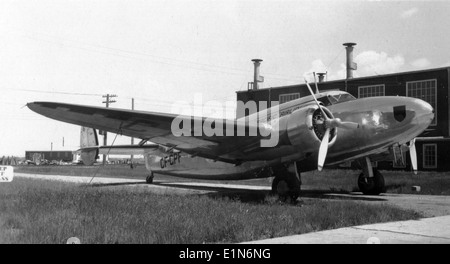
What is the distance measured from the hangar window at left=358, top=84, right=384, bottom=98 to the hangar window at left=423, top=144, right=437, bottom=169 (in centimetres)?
531

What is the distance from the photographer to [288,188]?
10.4 metres

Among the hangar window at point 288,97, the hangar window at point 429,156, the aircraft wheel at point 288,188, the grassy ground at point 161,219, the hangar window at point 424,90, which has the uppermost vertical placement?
the hangar window at point 288,97

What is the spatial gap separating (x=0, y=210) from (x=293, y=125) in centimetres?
649

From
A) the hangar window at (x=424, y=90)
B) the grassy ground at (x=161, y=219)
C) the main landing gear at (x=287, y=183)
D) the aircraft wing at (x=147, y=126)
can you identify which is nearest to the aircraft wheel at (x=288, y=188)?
the main landing gear at (x=287, y=183)

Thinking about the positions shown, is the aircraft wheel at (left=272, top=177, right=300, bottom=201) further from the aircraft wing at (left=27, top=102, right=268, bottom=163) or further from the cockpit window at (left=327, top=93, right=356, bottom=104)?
the cockpit window at (left=327, top=93, right=356, bottom=104)

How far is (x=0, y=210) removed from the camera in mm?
8211

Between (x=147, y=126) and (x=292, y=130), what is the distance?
377 centimetres

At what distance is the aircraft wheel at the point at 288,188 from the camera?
10266mm

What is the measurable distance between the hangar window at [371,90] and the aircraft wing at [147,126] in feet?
78.3

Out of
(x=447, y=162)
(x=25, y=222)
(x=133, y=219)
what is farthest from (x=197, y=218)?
(x=447, y=162)

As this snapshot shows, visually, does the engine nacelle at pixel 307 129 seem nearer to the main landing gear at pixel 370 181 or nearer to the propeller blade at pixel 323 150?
the propeller blade at pixel 323 150

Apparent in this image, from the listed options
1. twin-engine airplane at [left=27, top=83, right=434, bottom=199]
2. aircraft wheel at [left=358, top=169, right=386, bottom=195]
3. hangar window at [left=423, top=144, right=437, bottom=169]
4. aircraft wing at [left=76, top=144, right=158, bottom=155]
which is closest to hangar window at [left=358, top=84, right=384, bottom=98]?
hangar window at [left=423, top=144, right=437, bottom=169]

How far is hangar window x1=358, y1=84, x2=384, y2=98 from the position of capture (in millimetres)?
32875

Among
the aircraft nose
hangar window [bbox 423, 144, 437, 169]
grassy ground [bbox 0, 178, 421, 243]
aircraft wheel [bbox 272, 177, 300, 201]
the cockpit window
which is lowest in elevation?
grassy ground [bbox 0, 178, 421, 243]
